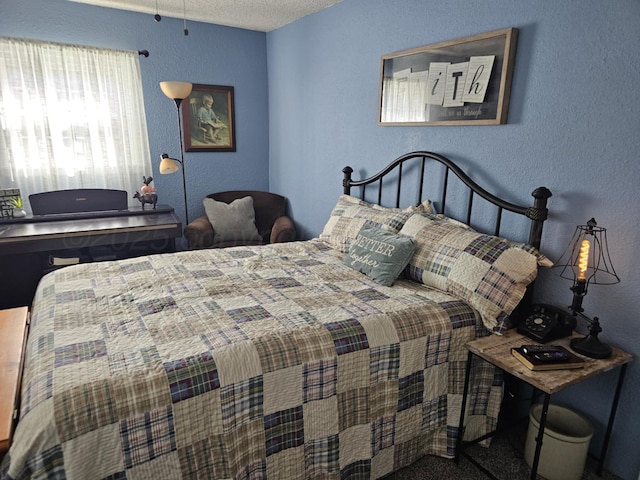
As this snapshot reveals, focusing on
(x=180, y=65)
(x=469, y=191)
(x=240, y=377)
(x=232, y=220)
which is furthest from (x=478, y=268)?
(x=180, y=65)

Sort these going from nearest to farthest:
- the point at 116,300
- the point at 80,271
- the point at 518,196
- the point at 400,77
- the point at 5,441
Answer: the point at 5,441, the point at 116,300, the point at 518,196, the point at 80,271, the point at 400,77

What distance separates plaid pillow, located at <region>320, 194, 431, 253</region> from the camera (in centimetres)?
244

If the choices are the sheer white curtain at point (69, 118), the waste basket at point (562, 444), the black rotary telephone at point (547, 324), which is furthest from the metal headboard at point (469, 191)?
the sheer white curtain at point (69, 118)

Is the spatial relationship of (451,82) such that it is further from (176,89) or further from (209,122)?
(209,122)

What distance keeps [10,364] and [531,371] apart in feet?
6.03

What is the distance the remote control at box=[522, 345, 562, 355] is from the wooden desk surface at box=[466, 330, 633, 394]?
0.19 feet

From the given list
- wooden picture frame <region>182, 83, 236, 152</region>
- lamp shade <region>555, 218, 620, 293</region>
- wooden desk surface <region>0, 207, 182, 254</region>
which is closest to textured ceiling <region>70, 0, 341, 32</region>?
wooden picture frame <region>182, 83, 236, 152</region>

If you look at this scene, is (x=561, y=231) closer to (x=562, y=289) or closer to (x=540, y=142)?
(x=562, y=289)

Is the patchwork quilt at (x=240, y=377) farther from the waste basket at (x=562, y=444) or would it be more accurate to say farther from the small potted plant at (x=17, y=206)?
the small potted plant at (x=17, y=206)

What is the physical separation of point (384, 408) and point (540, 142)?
4.46 feet

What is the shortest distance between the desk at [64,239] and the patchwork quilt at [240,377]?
0.81 m

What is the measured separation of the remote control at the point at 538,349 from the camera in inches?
62.7

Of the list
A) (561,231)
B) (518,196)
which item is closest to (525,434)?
(561,231)

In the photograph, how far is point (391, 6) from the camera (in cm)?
263
